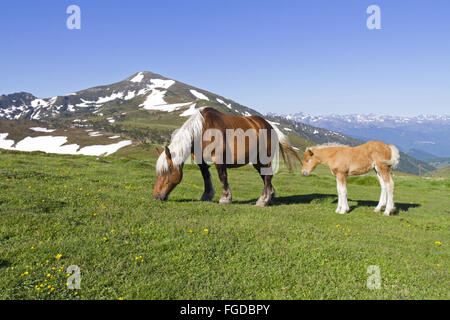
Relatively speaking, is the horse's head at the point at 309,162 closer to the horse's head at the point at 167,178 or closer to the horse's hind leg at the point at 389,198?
the horse's hind leg at the point at 389,198

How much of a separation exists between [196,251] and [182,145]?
5.44 meters

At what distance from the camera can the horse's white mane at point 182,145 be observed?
1206 centimetres

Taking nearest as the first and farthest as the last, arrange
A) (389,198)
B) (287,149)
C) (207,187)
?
(207,187) → (287,149) → (389,198)

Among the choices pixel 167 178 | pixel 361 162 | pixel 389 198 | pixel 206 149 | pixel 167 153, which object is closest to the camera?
pixel 167 153

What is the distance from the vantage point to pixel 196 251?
7688 mm

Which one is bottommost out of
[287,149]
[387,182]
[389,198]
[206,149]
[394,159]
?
[389,198]

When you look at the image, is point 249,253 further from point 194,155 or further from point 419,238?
point 419,238

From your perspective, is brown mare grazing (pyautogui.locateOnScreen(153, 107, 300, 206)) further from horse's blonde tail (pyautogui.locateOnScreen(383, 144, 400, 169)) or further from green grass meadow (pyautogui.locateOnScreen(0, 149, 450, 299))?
horse's blonde tail (pyautogui.locateOnScreen(383, 144, 400, 169))

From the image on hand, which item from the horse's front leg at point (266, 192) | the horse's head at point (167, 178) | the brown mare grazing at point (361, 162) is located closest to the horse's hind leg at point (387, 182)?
the brown mare grazing at point (361, 162)

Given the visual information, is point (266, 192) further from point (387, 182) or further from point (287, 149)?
point (387, 182)

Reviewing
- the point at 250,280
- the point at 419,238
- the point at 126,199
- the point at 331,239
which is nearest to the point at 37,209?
the point at 126,199

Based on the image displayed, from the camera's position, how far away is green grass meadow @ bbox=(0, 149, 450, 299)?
20.2 feet

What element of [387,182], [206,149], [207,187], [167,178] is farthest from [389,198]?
[167,178]

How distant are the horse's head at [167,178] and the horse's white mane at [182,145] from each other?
9cm
